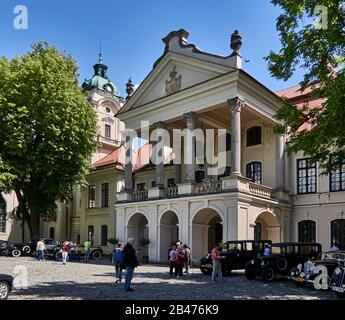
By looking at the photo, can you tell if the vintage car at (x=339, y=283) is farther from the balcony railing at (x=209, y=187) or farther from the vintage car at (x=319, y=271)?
the balcony railing at (x=209, y=187)

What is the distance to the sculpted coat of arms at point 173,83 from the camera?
31.2 meters

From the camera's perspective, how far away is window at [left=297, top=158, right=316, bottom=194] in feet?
99.2

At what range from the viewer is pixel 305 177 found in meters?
30.7

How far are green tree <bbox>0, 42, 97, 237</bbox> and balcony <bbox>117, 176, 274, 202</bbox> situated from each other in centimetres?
515

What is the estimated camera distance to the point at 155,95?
32.9m

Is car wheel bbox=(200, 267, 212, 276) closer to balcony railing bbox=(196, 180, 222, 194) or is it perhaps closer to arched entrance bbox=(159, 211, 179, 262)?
balcony railing bbox=(196, 180, 222, 194)

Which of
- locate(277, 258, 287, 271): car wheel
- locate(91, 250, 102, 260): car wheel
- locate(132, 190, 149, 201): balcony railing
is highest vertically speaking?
locate(132, 190, 149, 201): balcony railing

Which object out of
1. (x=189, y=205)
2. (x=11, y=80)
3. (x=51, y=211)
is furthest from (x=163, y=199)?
(x=11, y=80)

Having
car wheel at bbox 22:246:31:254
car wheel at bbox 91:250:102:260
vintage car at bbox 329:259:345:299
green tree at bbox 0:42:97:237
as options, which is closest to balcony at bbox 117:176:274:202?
car wheel at bbox 91:250:102:260

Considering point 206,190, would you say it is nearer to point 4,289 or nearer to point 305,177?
point 305,177

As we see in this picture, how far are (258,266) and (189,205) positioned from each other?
9455 mm

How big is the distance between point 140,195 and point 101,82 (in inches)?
1107
